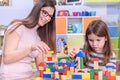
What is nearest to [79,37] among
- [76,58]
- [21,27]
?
[76,58]

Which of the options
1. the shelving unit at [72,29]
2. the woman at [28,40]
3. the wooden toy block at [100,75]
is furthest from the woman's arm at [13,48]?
the wooden toy block at [100,75]

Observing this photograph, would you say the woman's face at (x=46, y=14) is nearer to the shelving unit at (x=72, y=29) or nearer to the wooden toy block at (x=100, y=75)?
the shelving unit at (x=72, y=29)

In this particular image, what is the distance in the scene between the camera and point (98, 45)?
56 cm

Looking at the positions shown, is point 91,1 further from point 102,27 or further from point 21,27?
point 21,27

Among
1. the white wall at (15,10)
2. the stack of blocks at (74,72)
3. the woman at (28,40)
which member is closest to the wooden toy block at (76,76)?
the stack of blocks at (74,72)

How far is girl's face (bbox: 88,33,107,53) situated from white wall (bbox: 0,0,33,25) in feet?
0.68

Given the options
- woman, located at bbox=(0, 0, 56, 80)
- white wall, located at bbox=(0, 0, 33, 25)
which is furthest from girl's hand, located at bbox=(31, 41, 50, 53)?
white wall, located at bbox=(0, 0, 33, 25)

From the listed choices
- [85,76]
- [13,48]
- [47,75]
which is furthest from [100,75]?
[13,48]

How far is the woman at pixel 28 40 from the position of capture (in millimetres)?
574

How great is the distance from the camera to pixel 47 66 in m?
0.60

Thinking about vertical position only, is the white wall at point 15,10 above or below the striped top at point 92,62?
above

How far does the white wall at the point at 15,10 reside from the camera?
598mm

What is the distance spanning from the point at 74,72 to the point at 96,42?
0.35ft

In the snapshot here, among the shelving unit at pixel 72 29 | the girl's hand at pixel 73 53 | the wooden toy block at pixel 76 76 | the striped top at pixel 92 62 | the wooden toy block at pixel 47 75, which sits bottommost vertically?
the wooden toy block at pixel 47 75
